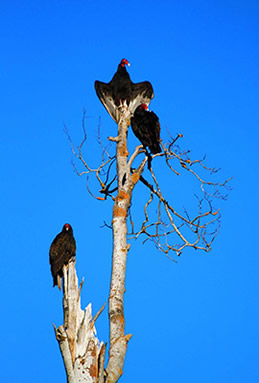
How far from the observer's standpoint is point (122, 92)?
4.92 m

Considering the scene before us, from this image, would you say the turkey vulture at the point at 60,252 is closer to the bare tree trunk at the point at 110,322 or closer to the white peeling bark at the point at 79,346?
the bare tree trunk at the point at 110,322

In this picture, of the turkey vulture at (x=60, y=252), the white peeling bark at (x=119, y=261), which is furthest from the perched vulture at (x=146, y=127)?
the turkey vulture at (x=60, y=252)

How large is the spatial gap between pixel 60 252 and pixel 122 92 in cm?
175

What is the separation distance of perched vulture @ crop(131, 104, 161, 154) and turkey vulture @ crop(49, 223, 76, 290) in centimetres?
137

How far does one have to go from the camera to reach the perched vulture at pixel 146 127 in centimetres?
473

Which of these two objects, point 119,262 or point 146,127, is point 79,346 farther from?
point 146,127

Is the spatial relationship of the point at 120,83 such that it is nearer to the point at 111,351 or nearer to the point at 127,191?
the point at 127,191

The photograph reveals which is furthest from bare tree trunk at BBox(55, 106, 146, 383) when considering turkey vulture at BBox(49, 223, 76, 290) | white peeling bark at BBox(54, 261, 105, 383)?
turkey vulture at BBox(49, 223, 76, 290)

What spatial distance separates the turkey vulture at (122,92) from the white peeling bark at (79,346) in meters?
2.03

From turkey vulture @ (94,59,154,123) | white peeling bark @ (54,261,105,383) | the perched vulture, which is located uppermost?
turkey vulture @ (94,59,154,123)

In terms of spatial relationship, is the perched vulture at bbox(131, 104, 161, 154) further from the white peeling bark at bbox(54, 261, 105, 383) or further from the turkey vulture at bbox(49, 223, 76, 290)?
the white peeling bark at bbox(54, 261, 105, 383)

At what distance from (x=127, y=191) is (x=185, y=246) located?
662 mm

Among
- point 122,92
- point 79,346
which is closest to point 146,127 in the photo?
point 122,92

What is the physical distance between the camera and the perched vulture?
4.73m
